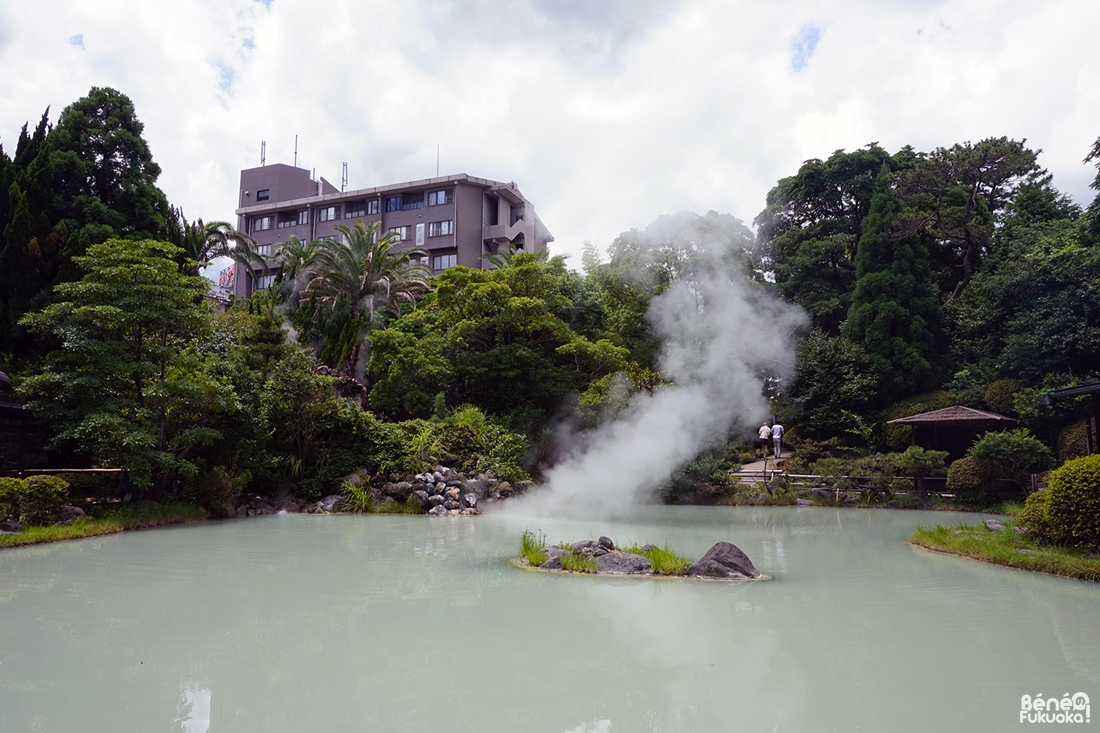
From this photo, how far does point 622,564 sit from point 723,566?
4.26 feet

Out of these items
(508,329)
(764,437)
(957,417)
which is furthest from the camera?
(764,437)

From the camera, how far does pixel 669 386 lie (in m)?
21.3

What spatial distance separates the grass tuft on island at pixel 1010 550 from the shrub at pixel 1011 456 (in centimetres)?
781

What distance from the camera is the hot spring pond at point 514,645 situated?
4434 millimetres

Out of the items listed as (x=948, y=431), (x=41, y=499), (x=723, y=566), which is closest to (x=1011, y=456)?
(x=948, y=431)

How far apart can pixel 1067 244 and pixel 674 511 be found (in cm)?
1773

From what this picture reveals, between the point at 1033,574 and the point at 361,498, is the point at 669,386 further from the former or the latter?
the point at 1033,574

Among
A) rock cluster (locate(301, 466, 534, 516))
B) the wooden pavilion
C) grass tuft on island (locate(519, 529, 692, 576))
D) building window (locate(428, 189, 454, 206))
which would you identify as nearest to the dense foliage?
rock cluster (locate(301, 466, 534, 516))

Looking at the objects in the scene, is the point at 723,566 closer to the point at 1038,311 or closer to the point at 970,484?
the point at 970,484

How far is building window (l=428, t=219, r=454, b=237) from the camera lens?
149ft

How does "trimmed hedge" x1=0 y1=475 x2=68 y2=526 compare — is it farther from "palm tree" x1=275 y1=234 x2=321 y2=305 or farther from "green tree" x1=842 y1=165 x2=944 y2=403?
"green tree" x1=842 y1=165 x2=944 y2=403

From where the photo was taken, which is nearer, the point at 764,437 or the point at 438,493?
the point at 438,493

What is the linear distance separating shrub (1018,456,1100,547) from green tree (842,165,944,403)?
18.5 metres

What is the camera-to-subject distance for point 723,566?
9086mm
